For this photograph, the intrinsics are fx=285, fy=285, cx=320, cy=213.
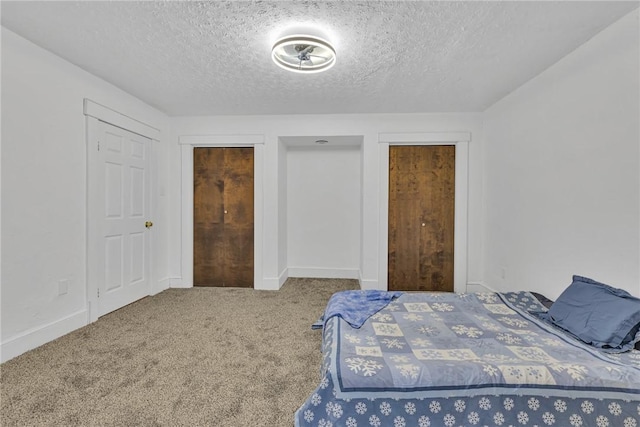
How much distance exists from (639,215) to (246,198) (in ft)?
12.0

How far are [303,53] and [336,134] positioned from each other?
1630mm

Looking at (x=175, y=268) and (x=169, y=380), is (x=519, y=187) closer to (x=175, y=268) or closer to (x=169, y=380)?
(x=169, y=380)

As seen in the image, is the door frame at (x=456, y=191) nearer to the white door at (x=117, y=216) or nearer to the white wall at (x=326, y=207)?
the white wall at (x=326, y=207)

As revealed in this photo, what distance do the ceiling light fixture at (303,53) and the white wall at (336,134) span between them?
4.74 feet

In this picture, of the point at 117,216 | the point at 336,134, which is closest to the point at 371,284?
the point at 336,134

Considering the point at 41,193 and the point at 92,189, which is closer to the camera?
the point at 41,193

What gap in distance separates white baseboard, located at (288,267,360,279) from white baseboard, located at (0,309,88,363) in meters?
2.55

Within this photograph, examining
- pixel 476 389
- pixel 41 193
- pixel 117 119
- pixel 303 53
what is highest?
pixel 303 53

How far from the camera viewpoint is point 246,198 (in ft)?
12.8

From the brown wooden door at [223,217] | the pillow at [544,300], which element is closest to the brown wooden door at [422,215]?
the pillow at [544,300]

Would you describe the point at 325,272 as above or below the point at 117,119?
below

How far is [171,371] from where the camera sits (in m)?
1.91

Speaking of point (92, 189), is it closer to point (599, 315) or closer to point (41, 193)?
point (41, 193)

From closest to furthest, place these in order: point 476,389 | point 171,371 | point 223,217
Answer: point 476,389
point 171,371
point 223,217
